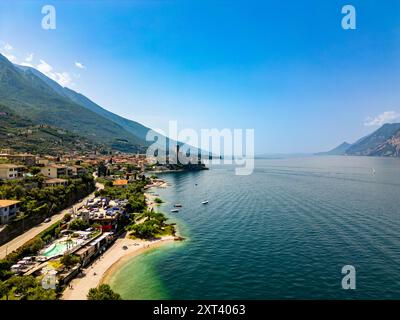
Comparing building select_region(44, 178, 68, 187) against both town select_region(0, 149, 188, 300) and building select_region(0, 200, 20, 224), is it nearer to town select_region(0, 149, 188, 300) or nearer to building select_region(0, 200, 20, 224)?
town select_region(0, 149, 188, 300)

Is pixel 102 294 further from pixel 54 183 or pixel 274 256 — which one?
pixel 54 183

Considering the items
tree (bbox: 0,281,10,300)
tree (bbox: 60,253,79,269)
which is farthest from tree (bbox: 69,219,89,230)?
tree (bbox: 0,281,10,300)

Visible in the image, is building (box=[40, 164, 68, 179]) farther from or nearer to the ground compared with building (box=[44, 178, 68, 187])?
farther from the ground

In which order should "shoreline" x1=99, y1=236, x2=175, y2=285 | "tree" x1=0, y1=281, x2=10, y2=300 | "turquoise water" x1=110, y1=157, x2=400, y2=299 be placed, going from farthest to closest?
"shoreline" x1=99, y1=236, x2=175, y2=285
"turquoise water" x1=110, y1=157, x2=400, y2=299
"tree" x1=0, y1=281, x2=10, y2=300

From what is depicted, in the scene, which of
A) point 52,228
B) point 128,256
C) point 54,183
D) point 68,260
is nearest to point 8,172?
point 54,183

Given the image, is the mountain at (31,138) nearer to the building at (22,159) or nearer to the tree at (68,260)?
the building at (22,159)

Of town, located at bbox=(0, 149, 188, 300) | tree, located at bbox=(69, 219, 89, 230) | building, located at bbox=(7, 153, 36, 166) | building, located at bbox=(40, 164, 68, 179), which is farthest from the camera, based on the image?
building, located at bbox=(7, 153, 36, 166)
